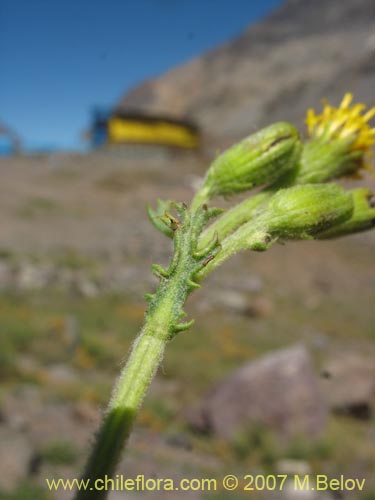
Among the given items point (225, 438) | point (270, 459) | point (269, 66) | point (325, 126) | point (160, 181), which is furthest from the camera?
point (269, 66)

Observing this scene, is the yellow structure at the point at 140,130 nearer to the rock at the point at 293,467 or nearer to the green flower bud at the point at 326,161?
the rock at the point at 293,467

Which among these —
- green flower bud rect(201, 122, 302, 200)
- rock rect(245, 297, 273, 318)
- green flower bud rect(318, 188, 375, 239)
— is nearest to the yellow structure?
rock rect(245, 297, 273, 318)

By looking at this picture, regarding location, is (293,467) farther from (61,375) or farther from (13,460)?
(61,375)

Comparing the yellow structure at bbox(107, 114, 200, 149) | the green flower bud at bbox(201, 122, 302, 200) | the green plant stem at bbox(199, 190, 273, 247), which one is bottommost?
the green plant stem at bbox(199, 190, 273, 247)

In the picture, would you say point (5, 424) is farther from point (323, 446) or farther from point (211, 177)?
point (211, 177)

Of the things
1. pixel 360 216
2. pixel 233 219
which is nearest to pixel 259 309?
pixel 360 216

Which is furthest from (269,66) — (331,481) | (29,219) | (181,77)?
(331,481)

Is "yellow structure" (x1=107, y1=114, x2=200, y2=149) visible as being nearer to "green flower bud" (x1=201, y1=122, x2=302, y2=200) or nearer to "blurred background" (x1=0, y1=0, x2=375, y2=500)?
"blurred background" (x1=0, y1=0, x2=375, y2=500)
